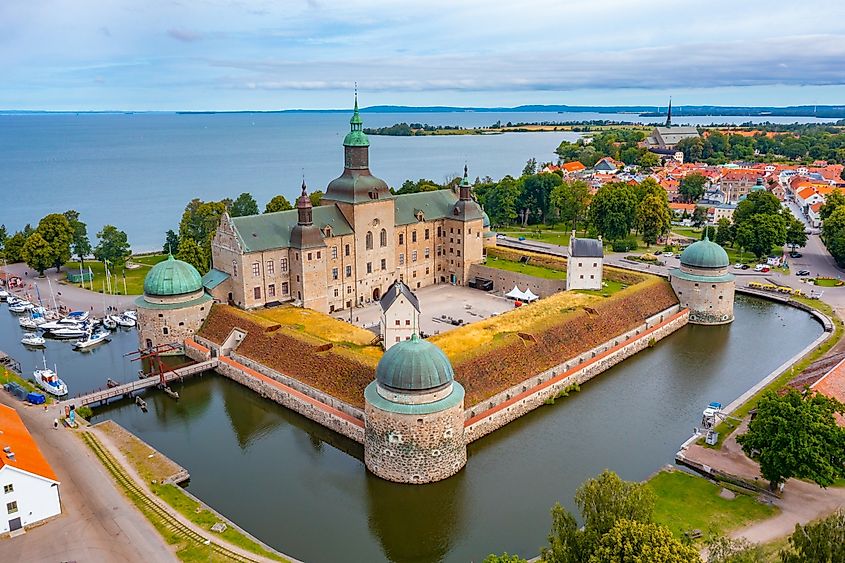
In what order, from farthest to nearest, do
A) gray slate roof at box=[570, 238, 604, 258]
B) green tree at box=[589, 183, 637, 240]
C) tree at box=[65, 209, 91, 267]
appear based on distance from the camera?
1. green tree at box=[589, 183, 637, 240]
2. tree at box=[65, 209, 91, 267]
3. gray slate roof at box=[570, 238, 604, 258]

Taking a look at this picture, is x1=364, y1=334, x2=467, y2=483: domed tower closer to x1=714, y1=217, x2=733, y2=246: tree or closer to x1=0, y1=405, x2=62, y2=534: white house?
x1=0, y1=405, x2=62, y2=534: white house

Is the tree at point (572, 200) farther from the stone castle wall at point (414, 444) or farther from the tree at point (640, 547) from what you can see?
the tree at point (640, 547)

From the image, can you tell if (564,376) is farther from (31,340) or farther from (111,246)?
(111,246)

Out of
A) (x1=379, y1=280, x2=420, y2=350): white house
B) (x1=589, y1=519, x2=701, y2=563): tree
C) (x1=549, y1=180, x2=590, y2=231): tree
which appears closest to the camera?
(x1=589, y1=519, x2=701, y2=563): tree

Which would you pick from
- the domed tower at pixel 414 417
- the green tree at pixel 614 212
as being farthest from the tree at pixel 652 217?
the domed tower at pixel 414 417

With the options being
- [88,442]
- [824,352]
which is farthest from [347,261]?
[824,352]

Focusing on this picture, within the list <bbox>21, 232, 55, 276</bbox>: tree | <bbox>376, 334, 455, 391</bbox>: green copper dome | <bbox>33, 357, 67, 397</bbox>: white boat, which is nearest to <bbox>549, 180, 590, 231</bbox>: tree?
<bbox>376, 334, 455, 391</bbox>: green copper dome
